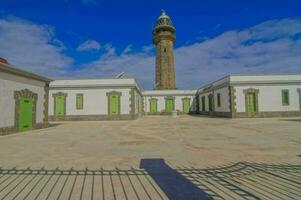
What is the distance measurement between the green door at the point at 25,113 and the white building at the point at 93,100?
342 inches

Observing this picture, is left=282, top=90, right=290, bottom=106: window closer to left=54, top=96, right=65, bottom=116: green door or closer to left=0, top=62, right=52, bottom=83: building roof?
left=0, top=62, right=52, bottom=83: building roof

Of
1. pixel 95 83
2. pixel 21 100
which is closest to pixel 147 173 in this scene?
pixel 21 100

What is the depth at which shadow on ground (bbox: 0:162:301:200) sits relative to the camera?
315cm

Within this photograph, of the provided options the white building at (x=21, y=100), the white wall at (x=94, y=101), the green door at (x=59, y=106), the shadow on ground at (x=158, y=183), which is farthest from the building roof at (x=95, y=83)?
the shadow on ground at (x=158, y=183)

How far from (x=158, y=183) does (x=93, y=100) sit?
18820mm

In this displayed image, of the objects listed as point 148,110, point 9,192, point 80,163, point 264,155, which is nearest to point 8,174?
point 9,192

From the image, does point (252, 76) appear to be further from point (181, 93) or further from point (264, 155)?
point (264, 155)

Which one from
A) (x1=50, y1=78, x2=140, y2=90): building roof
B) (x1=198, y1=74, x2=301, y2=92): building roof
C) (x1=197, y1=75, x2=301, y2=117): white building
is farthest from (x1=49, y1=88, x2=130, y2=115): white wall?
(x1=198, y1=74, x2=301, y2=92): building roof

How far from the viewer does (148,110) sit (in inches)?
1372

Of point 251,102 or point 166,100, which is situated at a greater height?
point 166,100

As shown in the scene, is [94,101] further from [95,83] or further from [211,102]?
[211,102]

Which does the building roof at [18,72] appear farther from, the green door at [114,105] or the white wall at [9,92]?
the green door at [114,105]

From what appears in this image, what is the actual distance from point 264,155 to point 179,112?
28.9 meters

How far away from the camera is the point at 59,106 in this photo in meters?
21.7
